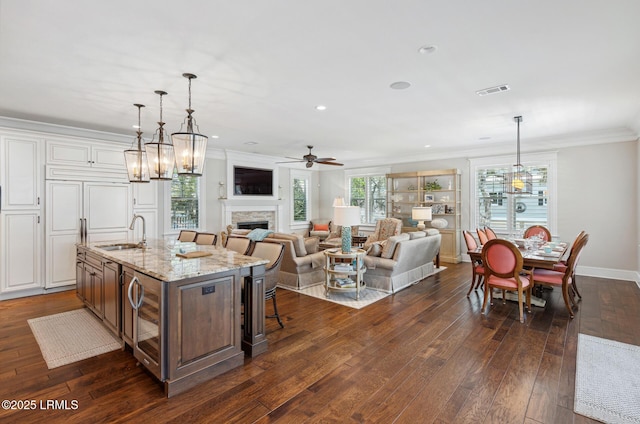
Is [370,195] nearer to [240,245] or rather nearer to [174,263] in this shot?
[240,245]

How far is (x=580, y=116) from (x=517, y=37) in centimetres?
328

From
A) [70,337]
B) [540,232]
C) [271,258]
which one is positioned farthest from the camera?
[540,232]

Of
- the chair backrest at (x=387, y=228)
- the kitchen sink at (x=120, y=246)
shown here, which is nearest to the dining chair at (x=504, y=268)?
the chair backrest at (x=387, y=228)

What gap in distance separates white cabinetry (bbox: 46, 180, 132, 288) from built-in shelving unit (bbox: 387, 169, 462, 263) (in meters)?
6.32

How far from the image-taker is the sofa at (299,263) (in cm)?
529

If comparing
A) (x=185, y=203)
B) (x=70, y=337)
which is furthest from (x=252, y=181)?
(x=70, y=337)

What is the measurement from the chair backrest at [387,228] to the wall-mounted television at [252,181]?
3213 mm

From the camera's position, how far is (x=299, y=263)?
17.3ft

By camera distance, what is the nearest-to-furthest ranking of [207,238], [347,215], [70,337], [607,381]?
[607,381] → [70,337] → [207,238] → [347,215]

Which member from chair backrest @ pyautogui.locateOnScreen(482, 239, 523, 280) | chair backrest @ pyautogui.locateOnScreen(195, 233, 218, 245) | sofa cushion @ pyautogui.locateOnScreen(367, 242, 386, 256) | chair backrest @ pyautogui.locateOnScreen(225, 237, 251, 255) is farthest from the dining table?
chair backrest @ pyautogui.locateOnScreen(195, 233, 218, 245)

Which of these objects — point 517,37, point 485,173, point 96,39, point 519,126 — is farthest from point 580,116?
point 96,39

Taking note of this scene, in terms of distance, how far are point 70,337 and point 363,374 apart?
3117 millimetres

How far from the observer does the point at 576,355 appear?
10.0 ft

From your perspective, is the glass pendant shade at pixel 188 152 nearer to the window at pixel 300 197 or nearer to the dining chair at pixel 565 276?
the dining chair at pixel 565 276
